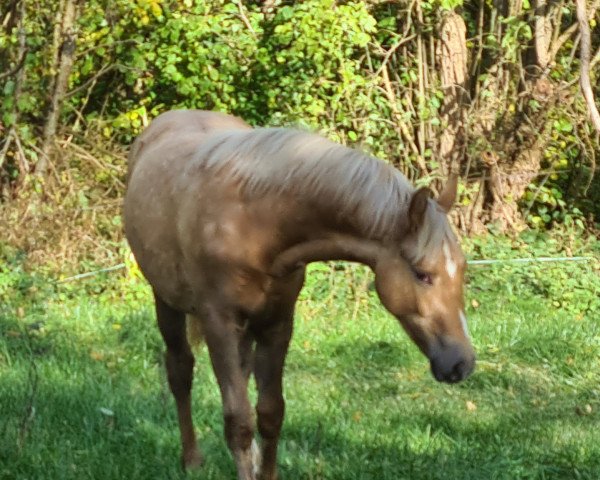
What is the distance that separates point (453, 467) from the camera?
4.91 meters

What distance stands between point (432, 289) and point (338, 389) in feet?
8.39

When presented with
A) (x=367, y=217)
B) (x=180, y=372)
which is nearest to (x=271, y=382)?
(x=180, y=372)

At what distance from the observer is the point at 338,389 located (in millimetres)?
6574

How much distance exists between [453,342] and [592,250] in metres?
6.99

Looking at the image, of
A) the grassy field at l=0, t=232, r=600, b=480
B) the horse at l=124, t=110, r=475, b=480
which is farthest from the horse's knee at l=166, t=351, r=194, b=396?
the grassy field at l=0, t=232, r=600, b=480

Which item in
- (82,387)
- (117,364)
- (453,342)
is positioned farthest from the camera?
(117,364)

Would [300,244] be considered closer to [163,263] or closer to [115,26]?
[163,263]

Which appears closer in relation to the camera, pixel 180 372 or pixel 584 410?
pixel 180 372

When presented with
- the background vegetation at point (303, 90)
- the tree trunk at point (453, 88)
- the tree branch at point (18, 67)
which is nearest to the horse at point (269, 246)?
the background vegetation at point (303, 90)

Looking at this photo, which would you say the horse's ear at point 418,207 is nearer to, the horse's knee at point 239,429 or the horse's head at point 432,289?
the horse's head at point 432,289

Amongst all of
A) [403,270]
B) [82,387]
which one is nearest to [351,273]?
[82,387]

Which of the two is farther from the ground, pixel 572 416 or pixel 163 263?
pixel 163 263

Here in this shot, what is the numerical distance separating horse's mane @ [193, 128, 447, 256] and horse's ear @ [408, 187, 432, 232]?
0.05 meters

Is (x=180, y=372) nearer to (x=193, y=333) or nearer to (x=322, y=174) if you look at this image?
(x=193, y=333)
